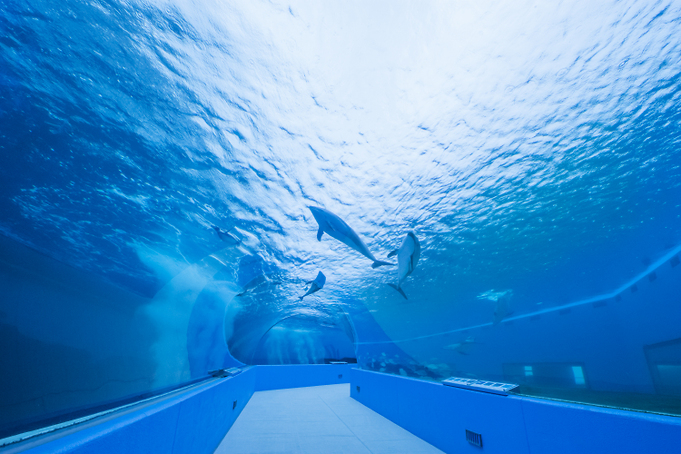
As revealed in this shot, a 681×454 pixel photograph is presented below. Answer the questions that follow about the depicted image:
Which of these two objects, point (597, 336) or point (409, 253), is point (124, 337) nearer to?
point (409, 253)

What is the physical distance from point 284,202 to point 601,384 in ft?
25.2

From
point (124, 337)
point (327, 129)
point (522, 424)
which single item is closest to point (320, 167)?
point (327, 129)

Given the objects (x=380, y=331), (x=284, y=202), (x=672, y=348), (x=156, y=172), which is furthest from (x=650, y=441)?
(x=380, y=331)

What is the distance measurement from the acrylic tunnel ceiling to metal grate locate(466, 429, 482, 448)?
18.7 feet

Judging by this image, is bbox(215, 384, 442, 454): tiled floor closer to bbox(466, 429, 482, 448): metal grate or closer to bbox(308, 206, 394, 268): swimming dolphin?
bbox(466, 429, 482, 448): metal grate

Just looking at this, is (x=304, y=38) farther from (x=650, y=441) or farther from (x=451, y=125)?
(x=650, y=441)

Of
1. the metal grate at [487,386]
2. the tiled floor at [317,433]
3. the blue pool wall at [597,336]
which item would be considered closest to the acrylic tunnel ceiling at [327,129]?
the blue pool wall at [597,336]

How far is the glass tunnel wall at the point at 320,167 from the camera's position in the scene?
4055 millimetres

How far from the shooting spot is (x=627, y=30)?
425 centimetres

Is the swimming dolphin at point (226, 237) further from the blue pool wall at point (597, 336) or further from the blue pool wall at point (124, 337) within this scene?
the blue pool wall at point (597, 336)

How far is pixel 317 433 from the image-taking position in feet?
19.8

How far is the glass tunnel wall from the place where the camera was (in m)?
4.05

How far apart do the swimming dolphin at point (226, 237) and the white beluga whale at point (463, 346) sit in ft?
32.5

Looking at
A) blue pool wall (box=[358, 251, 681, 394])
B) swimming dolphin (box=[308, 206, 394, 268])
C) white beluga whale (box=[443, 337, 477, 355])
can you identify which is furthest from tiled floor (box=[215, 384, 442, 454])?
white beluga whale (box=[443, 337, 477, 355])
